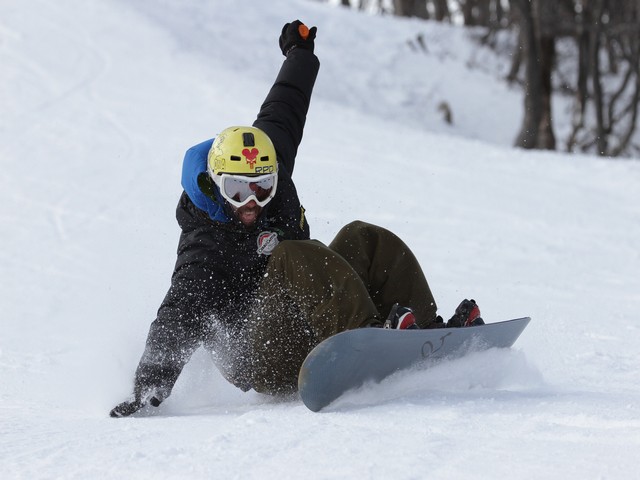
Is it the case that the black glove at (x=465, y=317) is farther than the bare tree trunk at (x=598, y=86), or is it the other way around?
the bare tree trunk at (x=598, y=86)

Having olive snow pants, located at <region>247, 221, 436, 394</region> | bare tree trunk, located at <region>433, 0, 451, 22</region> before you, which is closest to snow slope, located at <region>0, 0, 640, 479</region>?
olive snow pants, located at <region>247, 221, 436, 394</region>

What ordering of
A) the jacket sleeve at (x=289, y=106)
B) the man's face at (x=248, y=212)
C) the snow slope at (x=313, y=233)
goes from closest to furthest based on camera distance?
the snow slope at (x=313, y=233) < the man's face at (x=248, y=212) < the jacket sleeve at (x=289, y=106)

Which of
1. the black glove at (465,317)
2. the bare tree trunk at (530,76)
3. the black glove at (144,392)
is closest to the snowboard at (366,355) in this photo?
the black glove at (465,317)

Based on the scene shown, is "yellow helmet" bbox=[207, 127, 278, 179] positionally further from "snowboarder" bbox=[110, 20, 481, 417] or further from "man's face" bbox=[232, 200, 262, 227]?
"man's face" bbox=[232, 200, 262, 227]

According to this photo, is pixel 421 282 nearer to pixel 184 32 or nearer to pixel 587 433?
pixel 587 433

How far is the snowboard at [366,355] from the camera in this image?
3471 mm

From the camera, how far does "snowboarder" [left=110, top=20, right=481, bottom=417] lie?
3.69m

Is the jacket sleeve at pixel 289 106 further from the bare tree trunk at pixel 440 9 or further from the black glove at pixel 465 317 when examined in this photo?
the bare tree trunk at pixel 440 9

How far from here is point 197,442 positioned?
3.07 metres

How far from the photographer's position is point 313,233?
7.47m

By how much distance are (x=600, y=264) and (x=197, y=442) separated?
189 inches

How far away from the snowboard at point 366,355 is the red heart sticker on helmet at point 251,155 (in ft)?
2.99

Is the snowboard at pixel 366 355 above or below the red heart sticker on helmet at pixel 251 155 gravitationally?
below

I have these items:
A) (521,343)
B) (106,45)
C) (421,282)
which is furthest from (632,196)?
(106,45)
